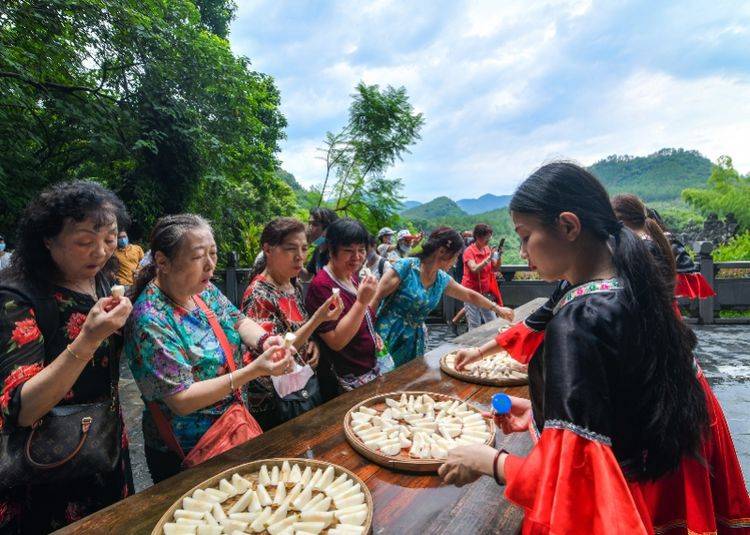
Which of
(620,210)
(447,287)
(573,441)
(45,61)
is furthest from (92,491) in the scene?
(45,61)

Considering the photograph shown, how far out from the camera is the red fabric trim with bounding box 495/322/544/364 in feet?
5.71

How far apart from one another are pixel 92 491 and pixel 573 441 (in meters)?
1.89

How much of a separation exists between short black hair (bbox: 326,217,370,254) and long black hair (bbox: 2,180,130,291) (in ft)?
4.73

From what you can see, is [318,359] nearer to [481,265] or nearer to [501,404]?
[501,404]

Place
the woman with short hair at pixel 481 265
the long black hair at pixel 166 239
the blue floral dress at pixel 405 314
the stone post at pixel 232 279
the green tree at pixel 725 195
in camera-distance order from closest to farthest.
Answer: the long black hair at pixel 166 239 < the blue floral dress at pixel 405 314 < the woman with short hair at pixel 481 265 < the stone post at pixel 232 279 < the green tree at pixel 725 195

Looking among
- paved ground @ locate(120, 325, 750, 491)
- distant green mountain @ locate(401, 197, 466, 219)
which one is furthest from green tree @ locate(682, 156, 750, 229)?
distant green mountain @ locate(401, 197, 466, 219)

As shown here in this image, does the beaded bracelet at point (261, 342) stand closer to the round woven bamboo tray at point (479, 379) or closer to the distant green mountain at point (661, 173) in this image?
the round woven bamboo tray at point (479, 379)

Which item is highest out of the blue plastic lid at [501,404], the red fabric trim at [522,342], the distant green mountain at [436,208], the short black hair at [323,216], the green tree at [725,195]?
the distant green mountain at [436,208]

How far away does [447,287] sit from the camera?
388 cm

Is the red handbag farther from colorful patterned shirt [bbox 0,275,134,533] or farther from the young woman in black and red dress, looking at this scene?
the young woman in black and red dress

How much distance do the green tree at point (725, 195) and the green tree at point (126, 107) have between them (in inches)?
812

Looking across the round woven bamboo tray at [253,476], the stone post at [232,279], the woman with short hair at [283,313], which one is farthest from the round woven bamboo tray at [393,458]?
the stone post at [232,279]

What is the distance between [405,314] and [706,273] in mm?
8930

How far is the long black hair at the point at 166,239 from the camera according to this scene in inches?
75.6
